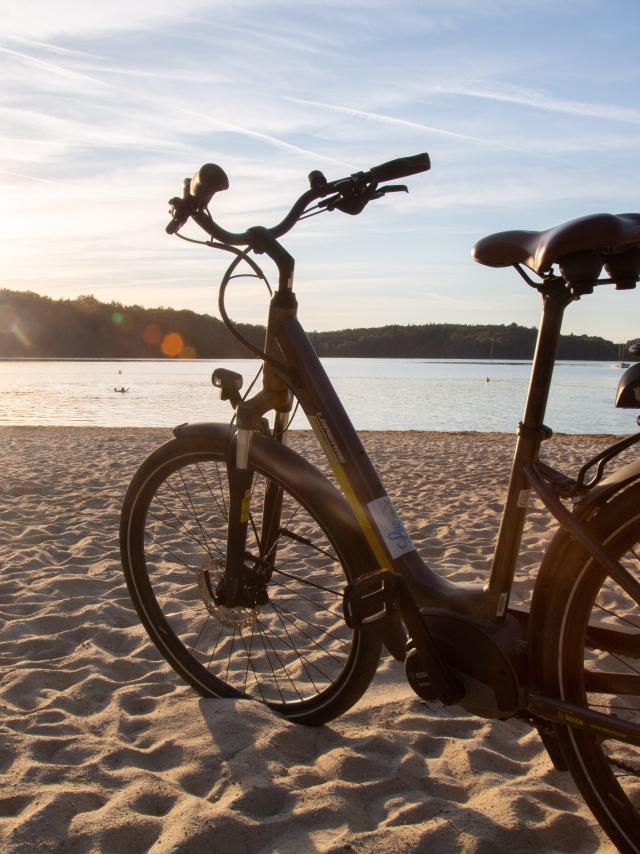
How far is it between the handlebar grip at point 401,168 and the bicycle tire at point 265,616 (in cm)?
92

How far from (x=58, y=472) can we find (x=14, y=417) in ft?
50.5

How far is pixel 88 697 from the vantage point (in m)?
3.04

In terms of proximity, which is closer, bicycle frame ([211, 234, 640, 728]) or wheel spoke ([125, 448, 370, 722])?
bicycle frame ([211, 234, 640, 728])

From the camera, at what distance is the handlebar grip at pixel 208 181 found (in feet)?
7.68

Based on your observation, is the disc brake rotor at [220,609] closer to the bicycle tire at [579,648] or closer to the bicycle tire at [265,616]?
the bicycle tire at [265,616]

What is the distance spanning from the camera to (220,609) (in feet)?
9.12

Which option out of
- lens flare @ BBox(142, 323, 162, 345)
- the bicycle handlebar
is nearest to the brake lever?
the bicycle handlebar

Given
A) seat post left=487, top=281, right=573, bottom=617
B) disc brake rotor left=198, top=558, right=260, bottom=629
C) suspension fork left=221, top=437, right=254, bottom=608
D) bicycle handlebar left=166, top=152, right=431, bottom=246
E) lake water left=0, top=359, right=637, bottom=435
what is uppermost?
bicycle handlebar left=166, top=152, right=431, bottom=246

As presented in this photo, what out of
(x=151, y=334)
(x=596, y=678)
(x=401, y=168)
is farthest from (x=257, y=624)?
(x=151, y=334)

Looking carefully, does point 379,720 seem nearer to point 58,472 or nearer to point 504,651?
point 504,651

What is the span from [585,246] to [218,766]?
6.23 ft

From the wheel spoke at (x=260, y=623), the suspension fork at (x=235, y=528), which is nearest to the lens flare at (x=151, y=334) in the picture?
the wheel spoke at (x=260, y=623)

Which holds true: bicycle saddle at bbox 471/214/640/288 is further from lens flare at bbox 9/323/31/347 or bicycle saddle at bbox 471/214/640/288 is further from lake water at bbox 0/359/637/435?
lens flare at bbox 9/323/31/347

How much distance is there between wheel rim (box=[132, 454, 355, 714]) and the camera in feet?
9.32
